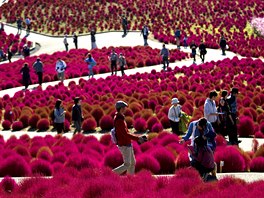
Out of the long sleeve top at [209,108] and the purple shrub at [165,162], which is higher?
the long sleeve top at [209,108]

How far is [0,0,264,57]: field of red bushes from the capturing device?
57656 millimetres

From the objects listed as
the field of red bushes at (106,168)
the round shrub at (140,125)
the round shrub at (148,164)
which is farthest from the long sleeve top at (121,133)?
the round shrub at (140,125)

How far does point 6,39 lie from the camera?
57.9m

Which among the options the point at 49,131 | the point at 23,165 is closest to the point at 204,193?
the point at 23,165

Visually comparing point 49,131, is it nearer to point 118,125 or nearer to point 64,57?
point 118,125

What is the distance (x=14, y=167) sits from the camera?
1397cm

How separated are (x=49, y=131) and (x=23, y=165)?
8.77m

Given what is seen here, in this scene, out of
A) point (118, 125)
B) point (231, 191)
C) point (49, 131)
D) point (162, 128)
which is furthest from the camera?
point (49, 131)

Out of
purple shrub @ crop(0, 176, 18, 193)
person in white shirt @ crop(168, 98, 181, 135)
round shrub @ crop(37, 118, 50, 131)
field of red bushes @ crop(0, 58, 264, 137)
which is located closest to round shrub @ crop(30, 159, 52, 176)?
purple shrub @ crop(0, 176, 18, 193)

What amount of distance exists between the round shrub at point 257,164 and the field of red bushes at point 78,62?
24.3m

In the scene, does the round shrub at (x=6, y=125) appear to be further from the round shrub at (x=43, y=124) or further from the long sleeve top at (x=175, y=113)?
the long sleeve top at (x=175, y=113)

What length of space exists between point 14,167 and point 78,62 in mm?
Result: 28635

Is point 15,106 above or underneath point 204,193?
underneath

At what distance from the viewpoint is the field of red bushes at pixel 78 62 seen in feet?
123
